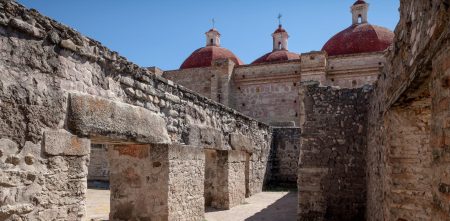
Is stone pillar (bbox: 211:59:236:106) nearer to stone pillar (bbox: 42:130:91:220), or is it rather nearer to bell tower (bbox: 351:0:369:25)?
bell tower (bbox: 351:0:369:25)

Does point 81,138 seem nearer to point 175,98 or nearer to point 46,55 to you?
point 46,55

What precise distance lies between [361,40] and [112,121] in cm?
1725

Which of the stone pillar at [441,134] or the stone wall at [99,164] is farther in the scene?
the stone wall at [99,164]

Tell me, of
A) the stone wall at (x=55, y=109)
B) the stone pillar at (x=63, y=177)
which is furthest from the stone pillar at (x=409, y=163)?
the stone pillar at (x=63, y=177)

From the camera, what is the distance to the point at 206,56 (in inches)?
908

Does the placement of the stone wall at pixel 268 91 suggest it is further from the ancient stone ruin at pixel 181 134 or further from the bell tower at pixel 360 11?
the ancient stone ruin at pixel 181 134

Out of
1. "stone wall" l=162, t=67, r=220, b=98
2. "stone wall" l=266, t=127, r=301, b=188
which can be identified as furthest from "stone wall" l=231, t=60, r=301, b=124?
"stone wall" l=266, t=127, r=301, b=188

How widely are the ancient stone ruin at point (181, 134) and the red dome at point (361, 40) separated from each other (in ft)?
39.6

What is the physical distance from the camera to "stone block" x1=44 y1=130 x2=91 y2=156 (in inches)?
135

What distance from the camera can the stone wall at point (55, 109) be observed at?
3.09 metres

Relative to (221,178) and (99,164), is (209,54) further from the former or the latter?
(221,178)

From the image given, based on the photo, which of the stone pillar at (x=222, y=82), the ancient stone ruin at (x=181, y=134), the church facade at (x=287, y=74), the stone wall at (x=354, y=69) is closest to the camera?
the ancient stone ruin at (x=181, y=134)

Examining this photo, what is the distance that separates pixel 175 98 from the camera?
5.70m

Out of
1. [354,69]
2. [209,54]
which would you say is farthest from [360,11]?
[209,54]
